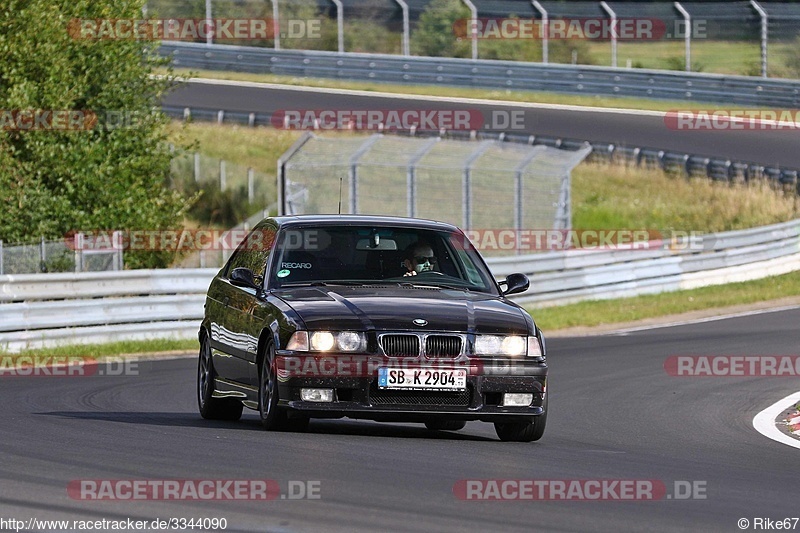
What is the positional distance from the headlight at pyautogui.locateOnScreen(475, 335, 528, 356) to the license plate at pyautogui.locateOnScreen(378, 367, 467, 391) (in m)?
0.20

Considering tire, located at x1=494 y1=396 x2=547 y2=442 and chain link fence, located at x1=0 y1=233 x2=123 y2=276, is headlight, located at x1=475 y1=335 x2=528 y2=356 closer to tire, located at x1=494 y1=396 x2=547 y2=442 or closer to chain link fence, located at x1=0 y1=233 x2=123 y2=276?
tire, located at x1=494 y1=396 x2=547 y2=442

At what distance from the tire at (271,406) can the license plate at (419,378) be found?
0.65 meters

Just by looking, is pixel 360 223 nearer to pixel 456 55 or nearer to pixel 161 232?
pixel 161 232

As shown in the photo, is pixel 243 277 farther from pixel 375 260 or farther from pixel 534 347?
pixel 534 347

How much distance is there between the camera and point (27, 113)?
25031 millimetres

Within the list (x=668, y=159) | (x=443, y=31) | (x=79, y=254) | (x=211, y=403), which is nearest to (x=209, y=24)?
(x=443, y=31)

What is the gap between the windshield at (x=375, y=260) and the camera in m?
10.7

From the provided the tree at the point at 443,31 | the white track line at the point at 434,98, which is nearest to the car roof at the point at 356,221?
the tree at the point at 443,31

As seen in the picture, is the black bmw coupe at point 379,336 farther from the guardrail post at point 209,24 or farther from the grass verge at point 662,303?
the guardrail post at point 209,24

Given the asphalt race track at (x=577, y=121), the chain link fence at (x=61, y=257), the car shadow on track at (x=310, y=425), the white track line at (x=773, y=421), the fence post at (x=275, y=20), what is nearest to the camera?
the car shadow on track at (x=310, y=425)

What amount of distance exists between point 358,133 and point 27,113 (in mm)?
14007

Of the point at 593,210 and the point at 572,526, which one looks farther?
the point at 593,210

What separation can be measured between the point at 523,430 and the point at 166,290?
1084cm

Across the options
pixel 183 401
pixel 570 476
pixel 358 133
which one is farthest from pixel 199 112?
pixel 570 476
